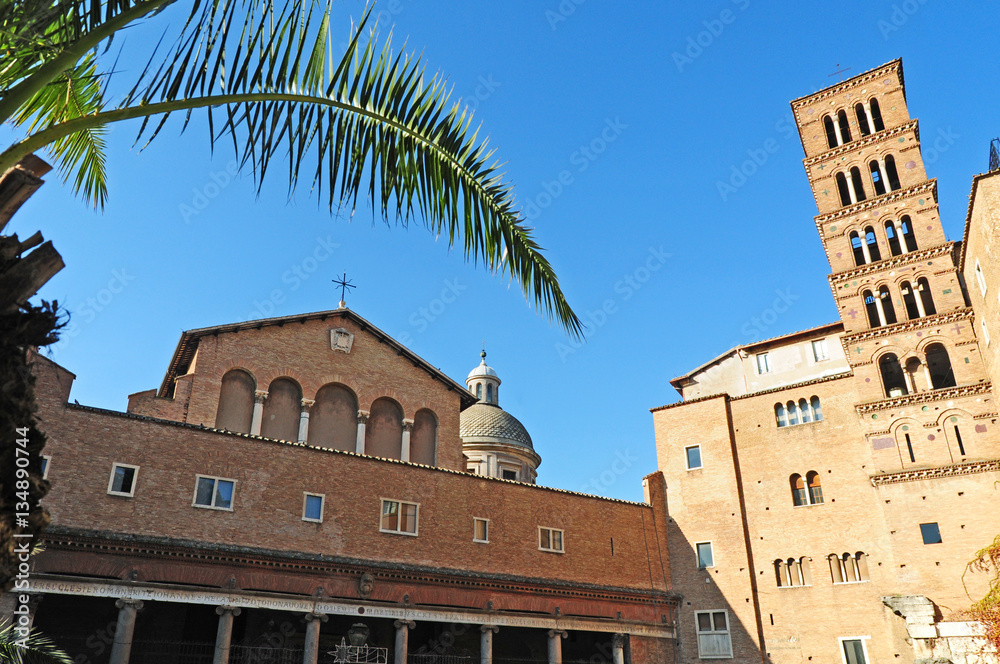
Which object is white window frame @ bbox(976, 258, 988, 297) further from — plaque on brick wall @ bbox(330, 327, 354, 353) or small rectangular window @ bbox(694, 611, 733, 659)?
plaque on brick wall @ bbox(330, 327, 354, 353)

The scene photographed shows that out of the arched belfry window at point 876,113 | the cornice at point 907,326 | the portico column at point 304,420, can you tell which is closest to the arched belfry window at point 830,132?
the arched belfry window at point 876,113

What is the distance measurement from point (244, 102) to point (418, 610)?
20238 mm

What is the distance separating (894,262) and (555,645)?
18.8 meters

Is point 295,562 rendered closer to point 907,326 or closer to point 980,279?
point 980,279

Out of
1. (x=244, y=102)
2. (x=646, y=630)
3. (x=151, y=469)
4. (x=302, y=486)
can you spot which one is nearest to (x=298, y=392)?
(x=302, y=486)

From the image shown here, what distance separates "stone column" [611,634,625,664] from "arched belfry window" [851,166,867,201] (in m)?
19.5

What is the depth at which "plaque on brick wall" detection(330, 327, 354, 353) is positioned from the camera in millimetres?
28266

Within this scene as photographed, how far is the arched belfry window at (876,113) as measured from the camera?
3100 centimetres

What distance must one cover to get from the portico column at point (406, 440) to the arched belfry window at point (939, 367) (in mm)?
18989

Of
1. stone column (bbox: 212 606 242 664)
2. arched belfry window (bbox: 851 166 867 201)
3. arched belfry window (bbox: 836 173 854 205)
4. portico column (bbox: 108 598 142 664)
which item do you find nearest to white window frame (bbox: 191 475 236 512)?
stone column (bbox: 212 606 242 664)

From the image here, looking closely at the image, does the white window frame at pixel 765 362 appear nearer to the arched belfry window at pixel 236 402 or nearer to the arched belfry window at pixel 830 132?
the arched belfry window at pixel 830 132

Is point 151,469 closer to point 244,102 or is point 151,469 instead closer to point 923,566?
point 244,102

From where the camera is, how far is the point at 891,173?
30.2 m

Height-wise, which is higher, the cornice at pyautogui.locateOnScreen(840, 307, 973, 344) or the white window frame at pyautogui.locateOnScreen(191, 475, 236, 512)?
the cornice at pyautogui.locateOnScreen(840, 307, 973, 344)
